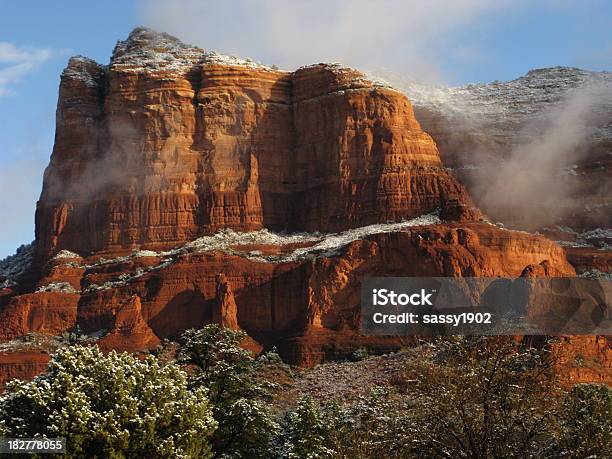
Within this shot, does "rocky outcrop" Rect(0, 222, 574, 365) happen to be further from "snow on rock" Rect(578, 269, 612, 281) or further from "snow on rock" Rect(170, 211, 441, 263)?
"snow on rock" Rect(578, 269, 612, 281)

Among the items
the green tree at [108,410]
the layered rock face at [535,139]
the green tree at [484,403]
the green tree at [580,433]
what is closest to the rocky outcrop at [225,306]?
the layered rock face at [535,139]

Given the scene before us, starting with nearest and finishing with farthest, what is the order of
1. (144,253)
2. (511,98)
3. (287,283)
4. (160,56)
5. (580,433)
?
(580,433) < (287,283) < (144,253) < (160,56) < (511,98)

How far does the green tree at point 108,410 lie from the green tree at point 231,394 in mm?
8028

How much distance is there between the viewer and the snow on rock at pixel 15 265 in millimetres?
131000

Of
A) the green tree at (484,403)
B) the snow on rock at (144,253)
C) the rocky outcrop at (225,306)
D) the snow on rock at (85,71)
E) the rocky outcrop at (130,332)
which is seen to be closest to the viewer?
the green tree at (484,403)

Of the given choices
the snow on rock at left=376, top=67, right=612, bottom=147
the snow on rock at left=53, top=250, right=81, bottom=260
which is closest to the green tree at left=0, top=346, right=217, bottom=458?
the snow on rock at left=53, top=250, right=81, bottom=260

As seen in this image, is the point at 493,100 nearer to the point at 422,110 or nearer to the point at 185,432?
the point at 422,110

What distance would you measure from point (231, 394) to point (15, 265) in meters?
82.8

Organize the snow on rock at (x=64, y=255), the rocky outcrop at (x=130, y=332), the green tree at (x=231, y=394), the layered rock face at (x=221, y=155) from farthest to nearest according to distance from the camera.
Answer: the snow on rock at (x=64, y=255) < the layered rock face at (x=221, y=155) < the rocky outcrop at (x=130, y=332) < the green tree at (x=231, y=394)

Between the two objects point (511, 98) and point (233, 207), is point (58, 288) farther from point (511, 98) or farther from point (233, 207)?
point (511, 98)

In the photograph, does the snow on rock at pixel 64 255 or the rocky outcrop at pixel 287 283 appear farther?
the snow on rock at pixel 64 255

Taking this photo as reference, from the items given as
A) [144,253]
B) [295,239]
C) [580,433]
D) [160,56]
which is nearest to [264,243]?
[295,239]

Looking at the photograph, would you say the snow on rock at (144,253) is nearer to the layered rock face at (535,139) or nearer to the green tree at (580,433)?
the layered rock face at (535,139)

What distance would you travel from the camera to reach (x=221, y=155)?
5098 inches
